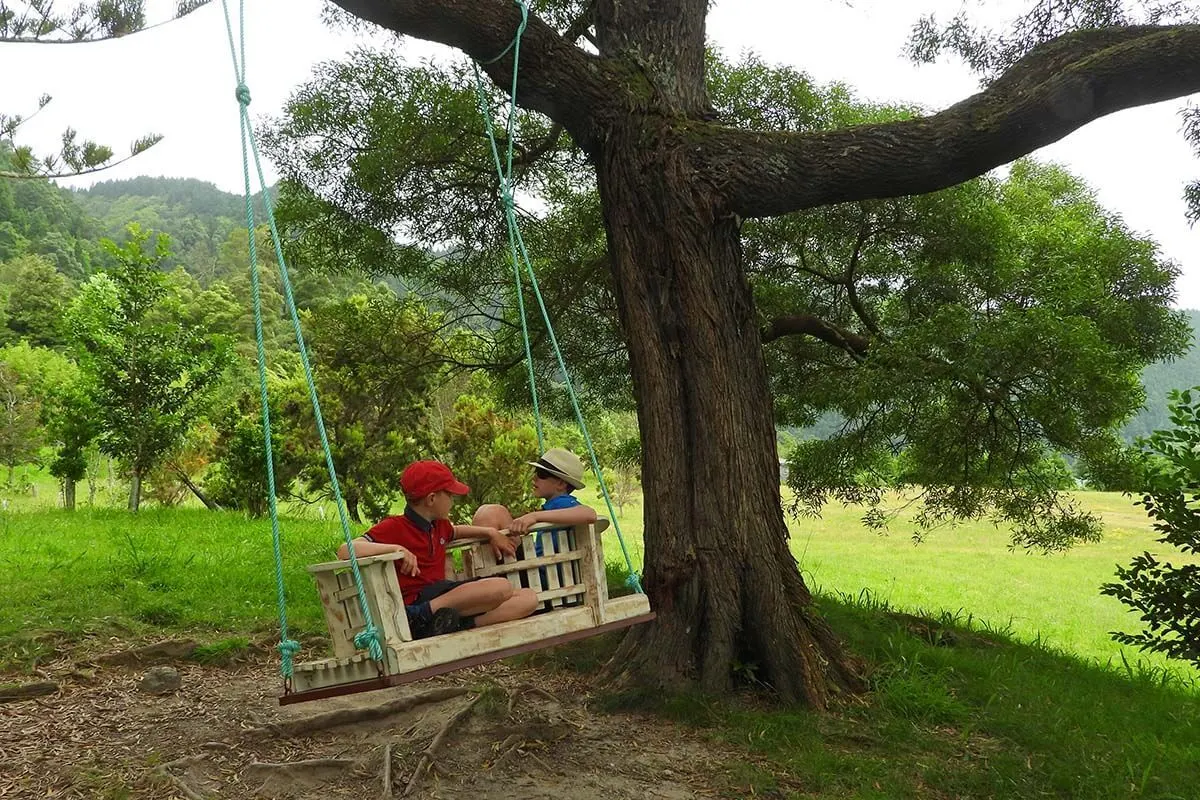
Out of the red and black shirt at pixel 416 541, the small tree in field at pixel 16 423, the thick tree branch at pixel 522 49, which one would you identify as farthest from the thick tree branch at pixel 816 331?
the small tree in field at pixel 16 423

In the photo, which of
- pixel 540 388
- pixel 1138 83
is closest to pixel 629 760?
pixel 1138 83

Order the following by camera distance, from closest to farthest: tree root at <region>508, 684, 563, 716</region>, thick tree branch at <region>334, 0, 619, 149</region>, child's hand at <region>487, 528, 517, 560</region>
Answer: child's hand at <region>487, 528, 517, 560</region> → thick tree branch at <region>334, 0, 619, 149</region> → tree root at <region>508, 684, 563, 716</region>

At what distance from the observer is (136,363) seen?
44.9 feet

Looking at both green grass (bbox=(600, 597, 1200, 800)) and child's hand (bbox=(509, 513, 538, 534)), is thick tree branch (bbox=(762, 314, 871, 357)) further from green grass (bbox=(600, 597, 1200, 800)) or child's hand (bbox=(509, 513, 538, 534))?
child's hand (bbox=(509, 513, 538, 534))

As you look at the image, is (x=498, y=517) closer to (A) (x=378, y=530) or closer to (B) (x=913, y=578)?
(A) (x=378, y=530)

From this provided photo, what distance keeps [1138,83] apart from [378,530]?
4217mm

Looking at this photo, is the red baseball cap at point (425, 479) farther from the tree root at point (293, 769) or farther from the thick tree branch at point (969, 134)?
the thick tree branch at point (969, 134)

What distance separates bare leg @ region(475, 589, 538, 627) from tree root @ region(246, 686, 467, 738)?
143 cm

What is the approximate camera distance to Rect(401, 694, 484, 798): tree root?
3816 mm

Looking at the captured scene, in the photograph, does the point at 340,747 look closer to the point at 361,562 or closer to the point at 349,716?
the point at 349,716

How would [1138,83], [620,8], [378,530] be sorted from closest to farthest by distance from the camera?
1. [378,530]
2. [1138,83]
3. [620,8]

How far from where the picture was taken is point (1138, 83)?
444 cm

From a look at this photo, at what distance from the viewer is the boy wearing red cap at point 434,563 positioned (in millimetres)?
3580

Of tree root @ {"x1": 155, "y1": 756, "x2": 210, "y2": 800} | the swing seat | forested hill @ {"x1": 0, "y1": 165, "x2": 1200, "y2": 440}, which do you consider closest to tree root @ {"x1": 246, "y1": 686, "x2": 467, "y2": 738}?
tree root @ {"x1": 155, "y1": 756, "x2": 210, "y2": 800}
